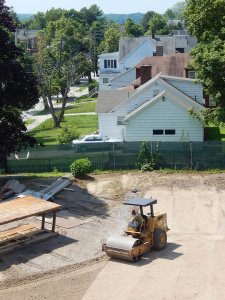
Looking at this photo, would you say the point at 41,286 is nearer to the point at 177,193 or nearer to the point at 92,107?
the point at 177,193

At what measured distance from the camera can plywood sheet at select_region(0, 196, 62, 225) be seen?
832 inches

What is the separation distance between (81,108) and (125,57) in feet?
48.7

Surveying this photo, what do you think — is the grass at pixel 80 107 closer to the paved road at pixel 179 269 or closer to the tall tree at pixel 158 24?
the paved road at pixel 179 269

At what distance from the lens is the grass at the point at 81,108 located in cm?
7225

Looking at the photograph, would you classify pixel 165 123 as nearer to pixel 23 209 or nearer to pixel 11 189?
pixel 11 189

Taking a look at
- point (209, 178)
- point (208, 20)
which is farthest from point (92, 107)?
point (209, 178)

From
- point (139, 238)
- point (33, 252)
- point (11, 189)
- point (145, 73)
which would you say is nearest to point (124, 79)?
point (145, 73)

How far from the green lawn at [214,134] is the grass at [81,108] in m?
27.8

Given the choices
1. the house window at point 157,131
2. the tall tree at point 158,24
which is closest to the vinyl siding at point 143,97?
the house window at point 157,131

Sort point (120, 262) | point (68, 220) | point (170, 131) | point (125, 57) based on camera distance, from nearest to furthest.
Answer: point (120, 262) < point (68, 220) < point (170, 131) < point (125, 57)

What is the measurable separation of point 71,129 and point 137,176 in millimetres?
17023

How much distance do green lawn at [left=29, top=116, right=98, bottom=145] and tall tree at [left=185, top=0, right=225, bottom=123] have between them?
1861 centimetres

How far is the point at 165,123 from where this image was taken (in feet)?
132

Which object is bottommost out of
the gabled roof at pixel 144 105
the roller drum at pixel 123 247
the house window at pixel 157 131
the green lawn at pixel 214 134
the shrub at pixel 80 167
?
the roller drum at pixel 123 247
